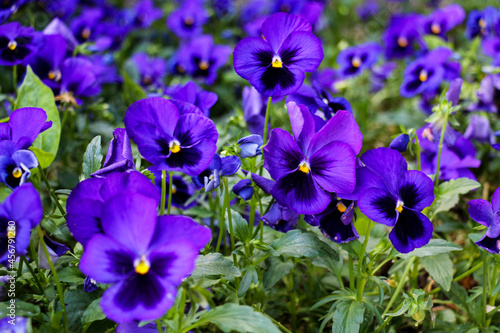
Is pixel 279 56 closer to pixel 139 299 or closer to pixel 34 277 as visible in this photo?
pixel 139 299

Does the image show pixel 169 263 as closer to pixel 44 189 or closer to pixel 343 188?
pixel 343 188

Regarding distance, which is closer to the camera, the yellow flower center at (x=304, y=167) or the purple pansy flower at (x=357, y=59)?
the yellow flower center at (x=304, y=167)

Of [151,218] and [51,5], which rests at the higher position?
[51,5]

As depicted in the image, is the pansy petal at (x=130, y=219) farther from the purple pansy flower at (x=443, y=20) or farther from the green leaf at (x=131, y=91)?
the purple pansy flower at (x=443, y=20)

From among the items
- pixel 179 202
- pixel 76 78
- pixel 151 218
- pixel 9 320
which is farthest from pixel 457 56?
pixel 9 320

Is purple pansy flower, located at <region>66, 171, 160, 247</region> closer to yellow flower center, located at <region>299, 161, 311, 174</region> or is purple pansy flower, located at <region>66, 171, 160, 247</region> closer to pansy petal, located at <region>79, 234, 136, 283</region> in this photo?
pansy petal, located at <region>79, 234, 136, 283</region>

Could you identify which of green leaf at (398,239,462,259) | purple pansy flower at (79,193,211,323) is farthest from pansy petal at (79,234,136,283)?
green leaf at (398,239,462,259)

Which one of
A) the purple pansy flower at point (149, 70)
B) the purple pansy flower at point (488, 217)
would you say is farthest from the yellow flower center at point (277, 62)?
the purple pansy flower at point (149, 70)
